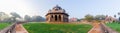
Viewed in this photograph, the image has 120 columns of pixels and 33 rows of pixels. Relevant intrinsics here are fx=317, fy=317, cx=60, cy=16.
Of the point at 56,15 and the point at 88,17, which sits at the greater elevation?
the point at 56,15

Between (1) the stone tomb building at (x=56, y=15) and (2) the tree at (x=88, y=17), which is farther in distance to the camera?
(2) the tree at (x=88, y=17)

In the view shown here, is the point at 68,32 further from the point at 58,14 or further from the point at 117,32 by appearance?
the point at 58,14

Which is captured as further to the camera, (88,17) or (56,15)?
(88,17)

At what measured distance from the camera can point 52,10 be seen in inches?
2463

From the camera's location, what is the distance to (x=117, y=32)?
114ft

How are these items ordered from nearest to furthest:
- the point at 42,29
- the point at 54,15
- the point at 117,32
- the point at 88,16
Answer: the point at 117,32, the point at 42,29, the point at 54,15, the point at 88,16

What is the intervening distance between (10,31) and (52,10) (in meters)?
26.9

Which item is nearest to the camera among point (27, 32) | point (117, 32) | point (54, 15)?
point (117, 32)

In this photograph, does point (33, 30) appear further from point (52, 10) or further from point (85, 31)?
point (52, 10)

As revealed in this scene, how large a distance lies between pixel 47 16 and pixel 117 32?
29.5 m

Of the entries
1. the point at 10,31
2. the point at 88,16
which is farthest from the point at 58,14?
the point at 10,31

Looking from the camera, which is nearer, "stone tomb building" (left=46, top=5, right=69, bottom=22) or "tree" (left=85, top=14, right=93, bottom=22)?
"stone tomb building" (left=46, top=5, right=69, bottom=22)

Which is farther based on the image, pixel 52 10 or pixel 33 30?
pixel 52 10

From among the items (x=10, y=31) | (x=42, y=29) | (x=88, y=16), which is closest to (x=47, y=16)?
(x=88, y=16)
